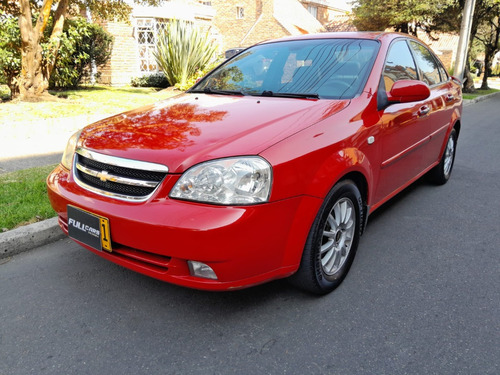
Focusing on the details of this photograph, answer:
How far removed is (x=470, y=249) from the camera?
3262 mm

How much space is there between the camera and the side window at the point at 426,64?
4.00 meters

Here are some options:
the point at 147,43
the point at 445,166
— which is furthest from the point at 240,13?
the point at 445,166

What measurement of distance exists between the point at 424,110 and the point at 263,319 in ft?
7.86

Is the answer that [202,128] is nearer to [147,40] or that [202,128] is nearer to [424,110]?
[424,110]

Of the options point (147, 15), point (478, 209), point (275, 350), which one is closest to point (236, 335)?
point (275, 350)

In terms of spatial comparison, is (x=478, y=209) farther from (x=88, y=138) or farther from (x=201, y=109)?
(x=88, y=138)

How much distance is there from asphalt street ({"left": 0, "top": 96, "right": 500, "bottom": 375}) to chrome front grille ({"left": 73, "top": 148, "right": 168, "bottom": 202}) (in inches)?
27.8

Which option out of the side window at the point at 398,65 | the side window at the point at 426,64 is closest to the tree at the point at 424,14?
the side window at the point at 426,64

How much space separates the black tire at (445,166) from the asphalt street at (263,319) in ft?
4.99

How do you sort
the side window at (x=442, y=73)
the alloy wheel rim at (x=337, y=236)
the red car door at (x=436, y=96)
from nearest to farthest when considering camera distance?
1. the alloy wheel rim at (x=337, y=236)
2. the red car door at (x=436, y=96)
3. the side window at (x=442, y=73)

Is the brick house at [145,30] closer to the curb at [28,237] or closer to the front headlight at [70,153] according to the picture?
the curb at [28,237]

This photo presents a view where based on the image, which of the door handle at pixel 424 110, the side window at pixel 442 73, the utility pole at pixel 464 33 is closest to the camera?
the door handle at pixel 424 110

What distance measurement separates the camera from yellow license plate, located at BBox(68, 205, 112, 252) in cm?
224

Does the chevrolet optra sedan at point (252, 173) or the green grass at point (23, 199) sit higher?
the chevrolet optra sedan at point (252, 173)
